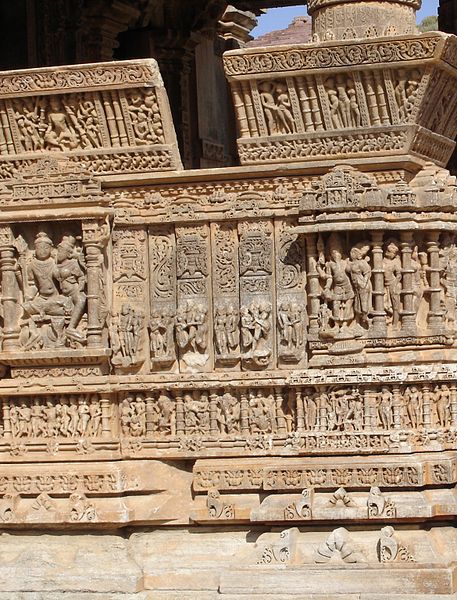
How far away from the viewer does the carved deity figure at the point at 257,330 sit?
14086 millimetres

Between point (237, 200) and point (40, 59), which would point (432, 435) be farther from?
point (40, 59)

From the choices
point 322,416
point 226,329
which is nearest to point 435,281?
point 322,416

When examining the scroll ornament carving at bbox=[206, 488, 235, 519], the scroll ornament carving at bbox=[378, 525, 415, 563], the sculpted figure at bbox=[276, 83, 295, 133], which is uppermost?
the sculpted figure at bbox=[276, 83, 295, 133]

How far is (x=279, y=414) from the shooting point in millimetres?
14117

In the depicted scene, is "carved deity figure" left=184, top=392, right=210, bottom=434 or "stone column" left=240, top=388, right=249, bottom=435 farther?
"carved deity figure" left=184, top=392, right=210, bottom=434

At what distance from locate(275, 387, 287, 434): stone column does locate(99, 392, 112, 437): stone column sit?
1.45 metres

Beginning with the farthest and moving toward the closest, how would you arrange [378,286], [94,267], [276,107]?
[94,267]
[276,107]
[378,286]

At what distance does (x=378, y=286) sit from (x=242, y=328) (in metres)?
1.23

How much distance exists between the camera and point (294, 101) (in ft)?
45.9

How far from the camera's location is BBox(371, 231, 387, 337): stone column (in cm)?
1370

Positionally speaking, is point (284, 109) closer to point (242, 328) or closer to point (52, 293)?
point (242, 328)

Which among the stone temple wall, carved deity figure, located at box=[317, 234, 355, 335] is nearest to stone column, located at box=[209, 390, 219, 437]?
the stone temple wall

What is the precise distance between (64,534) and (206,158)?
8.12m

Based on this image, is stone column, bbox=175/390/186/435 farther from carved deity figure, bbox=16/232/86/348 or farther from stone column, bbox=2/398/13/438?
stone column, bbox=2/398/13/438
